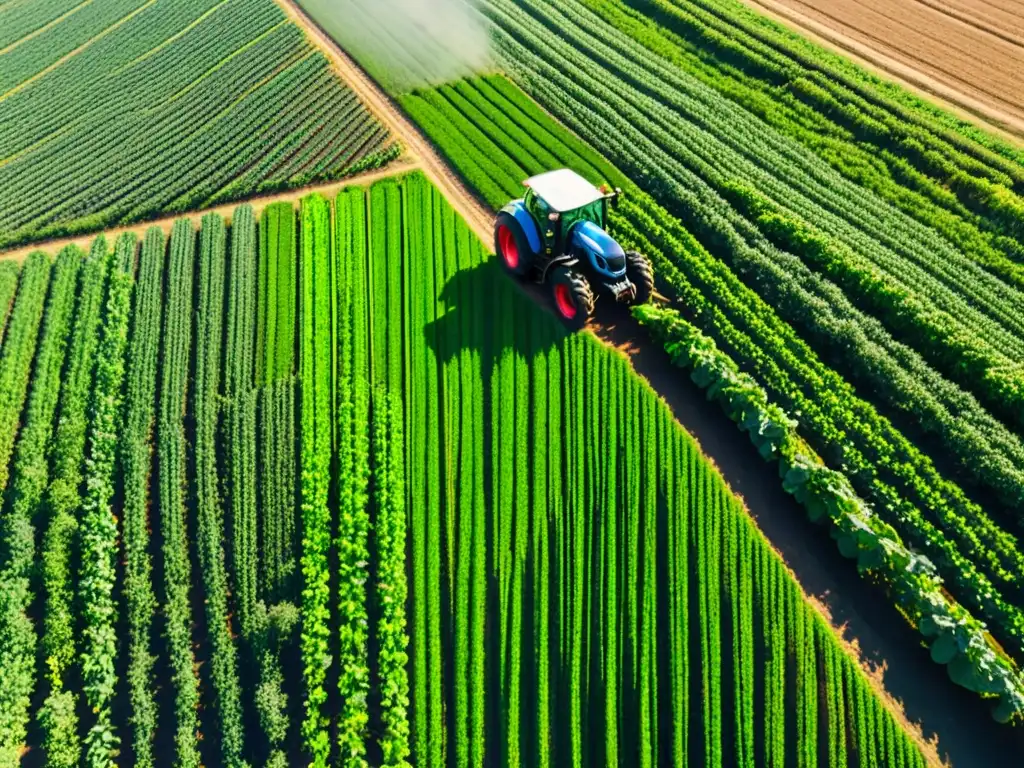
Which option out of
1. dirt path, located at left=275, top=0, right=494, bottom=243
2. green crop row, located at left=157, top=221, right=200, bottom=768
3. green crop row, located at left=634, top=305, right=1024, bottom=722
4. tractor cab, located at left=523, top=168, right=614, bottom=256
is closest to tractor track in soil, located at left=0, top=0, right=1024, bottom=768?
dirt path, located at left=275, top=0, right=494, bottom=243

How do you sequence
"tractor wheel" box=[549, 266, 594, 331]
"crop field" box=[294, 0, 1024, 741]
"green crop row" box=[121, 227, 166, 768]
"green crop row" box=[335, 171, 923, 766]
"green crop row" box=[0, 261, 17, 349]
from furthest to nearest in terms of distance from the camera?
"green crop row" box=[0, 261, 17, 349], "tractor wheel" box=[549, 266, 594, 331], "crop field" box=[294, 0, 1024, 741], "green crop row" box=[121, 227, 166, 768], "green crop row" box=[335, 171, 923, 766]

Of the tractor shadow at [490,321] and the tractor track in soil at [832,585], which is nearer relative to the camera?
the tractor track in soil at [832,585]

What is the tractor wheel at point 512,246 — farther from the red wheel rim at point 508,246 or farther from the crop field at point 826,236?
the crop field at point 826,236

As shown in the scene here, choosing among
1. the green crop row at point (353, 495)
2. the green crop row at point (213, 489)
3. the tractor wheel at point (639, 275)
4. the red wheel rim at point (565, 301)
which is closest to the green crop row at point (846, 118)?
the tractor wheel at point (639, 275)

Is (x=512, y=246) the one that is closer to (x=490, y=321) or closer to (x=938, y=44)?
(x=490, y=321)

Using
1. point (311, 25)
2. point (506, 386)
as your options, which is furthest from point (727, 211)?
point (311, 25)

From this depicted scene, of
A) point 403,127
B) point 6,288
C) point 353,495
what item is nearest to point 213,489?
point 353,495

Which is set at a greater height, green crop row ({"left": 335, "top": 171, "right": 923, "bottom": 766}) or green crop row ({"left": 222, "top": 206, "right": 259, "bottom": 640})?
green crop row ({"left": 222, "top": 206, "right": 259, "bottom": 640})

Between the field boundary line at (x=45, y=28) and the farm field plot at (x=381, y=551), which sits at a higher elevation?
the field boundary line at (x=45, y=28)

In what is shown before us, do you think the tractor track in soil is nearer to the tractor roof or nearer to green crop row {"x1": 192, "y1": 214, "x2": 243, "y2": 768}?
the tractor roof
